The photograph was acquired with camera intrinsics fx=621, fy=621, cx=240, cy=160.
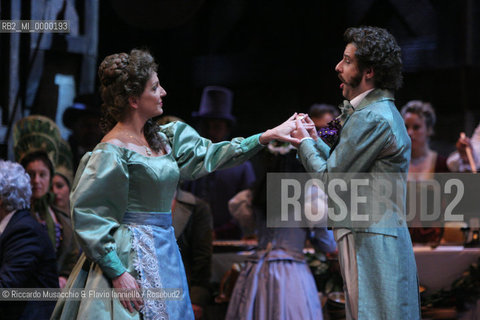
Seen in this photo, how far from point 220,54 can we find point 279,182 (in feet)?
9.44

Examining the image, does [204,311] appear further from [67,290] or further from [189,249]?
[67,290]

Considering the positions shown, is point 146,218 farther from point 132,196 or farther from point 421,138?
point 421,138

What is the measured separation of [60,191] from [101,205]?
2391mm

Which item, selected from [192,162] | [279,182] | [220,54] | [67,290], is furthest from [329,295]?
[220,54]

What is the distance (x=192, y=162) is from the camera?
2.91 metres

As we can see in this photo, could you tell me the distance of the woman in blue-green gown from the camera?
252 cm

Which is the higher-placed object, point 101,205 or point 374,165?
point 374,165

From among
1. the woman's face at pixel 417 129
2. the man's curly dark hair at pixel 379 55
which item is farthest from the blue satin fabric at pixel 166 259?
the woman's face at pixel 417 129

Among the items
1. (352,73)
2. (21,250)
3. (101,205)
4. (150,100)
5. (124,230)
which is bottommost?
(21,250)

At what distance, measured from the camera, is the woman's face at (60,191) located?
4.77 m

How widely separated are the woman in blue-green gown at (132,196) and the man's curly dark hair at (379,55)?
458 millimetres

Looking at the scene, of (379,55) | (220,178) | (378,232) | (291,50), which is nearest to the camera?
(378,232)

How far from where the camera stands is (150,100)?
2811 millimetres

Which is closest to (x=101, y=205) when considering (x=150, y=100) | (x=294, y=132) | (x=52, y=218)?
(x=150, y=100)
